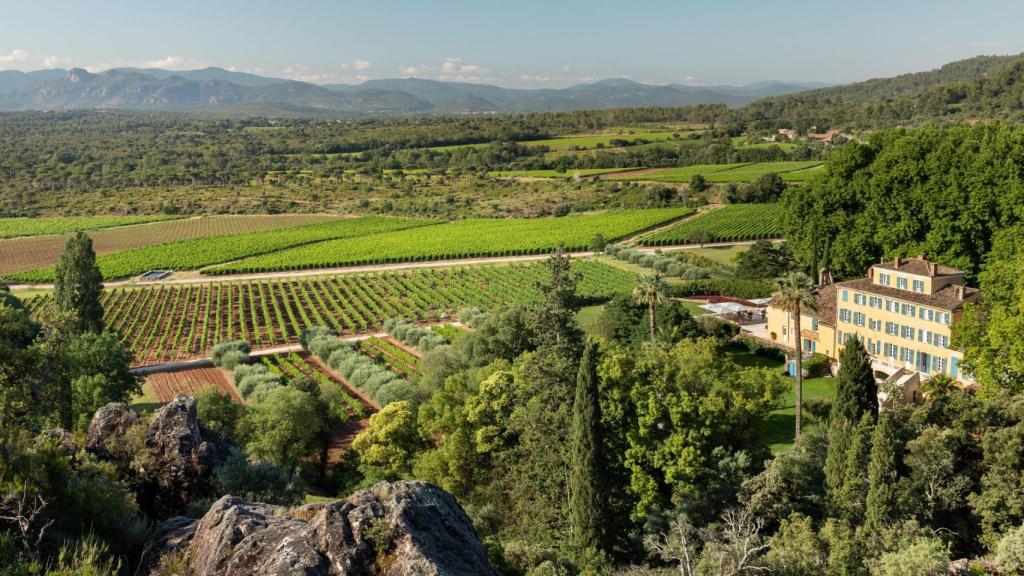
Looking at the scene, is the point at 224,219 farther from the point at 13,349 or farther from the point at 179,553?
the point at 179,553

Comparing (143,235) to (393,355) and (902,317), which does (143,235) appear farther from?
(902,317)

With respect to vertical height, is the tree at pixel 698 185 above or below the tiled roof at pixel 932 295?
above

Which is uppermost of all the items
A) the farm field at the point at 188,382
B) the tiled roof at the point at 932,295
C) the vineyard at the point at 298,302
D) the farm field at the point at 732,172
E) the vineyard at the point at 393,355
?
the farm field at the point at 732,172

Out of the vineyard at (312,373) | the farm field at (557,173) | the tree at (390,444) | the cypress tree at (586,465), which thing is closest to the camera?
the cypress tree at (586,465)

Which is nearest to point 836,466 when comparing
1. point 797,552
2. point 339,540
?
point 797,552

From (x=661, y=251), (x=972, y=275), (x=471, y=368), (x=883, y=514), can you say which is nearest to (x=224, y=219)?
(x=661, y=251)

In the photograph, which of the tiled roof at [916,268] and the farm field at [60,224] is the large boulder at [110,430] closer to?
the tiled roof at [916,268]

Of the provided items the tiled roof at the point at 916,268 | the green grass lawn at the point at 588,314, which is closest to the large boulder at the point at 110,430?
the green grass lawn at the point at 588,314

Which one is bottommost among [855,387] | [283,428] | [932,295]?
[283,428]
